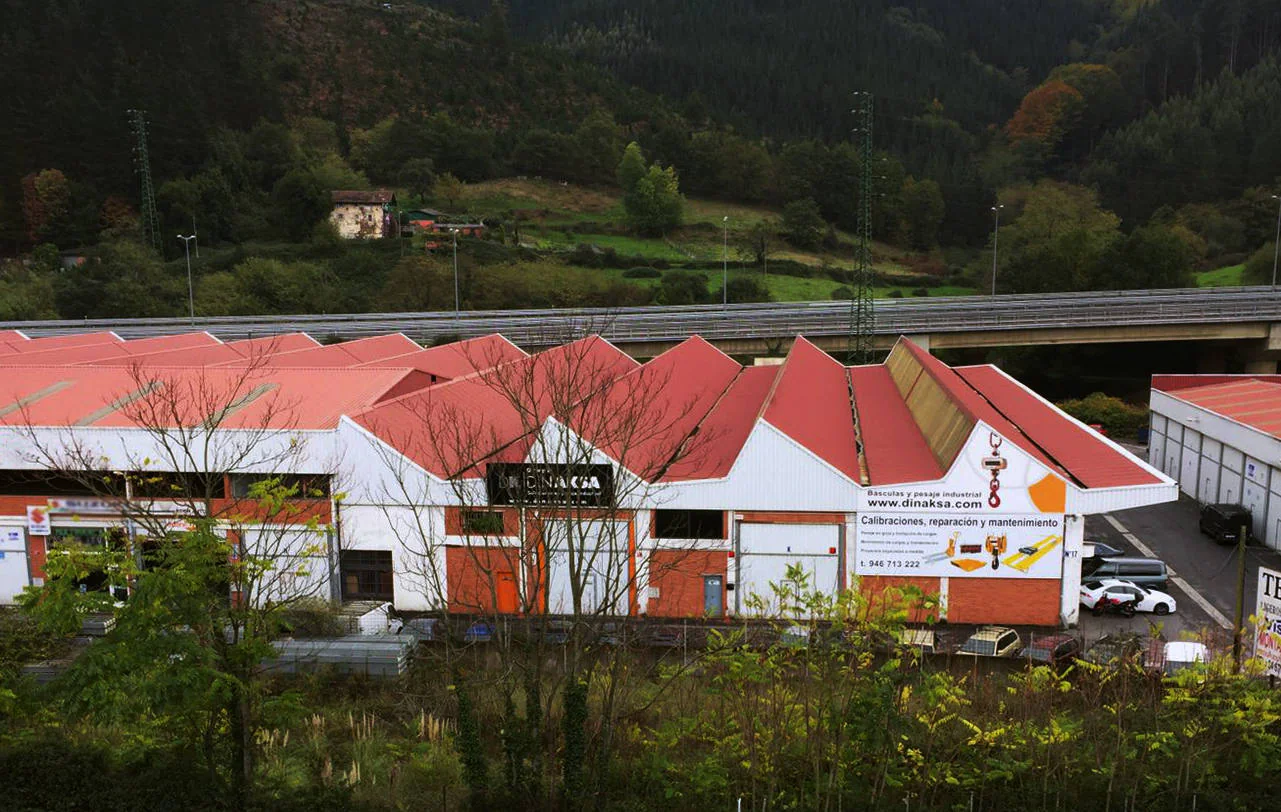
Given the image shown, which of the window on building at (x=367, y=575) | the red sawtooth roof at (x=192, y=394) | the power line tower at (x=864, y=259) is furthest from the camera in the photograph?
the power line tower at (x=864, y=259)

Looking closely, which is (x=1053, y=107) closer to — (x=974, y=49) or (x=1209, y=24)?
(x=1209, y=24)

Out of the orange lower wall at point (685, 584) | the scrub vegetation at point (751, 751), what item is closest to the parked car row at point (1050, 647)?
the scrub vegetation at point (751, 751)

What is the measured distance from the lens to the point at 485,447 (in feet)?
74.7

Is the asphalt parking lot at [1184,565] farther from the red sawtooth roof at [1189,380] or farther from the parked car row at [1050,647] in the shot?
the red sawtooth roof at [1189,380]

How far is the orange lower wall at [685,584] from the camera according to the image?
22031mm

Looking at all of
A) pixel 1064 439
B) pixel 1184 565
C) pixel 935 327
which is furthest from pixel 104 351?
pixel 1184 565

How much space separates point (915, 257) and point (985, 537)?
70.1 meters

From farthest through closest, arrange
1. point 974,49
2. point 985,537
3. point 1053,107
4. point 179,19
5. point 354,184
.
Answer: point 974,49 < point 1053,107 < point 179,19 < point 354,184 < point 985,537

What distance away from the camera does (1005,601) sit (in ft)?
70.8

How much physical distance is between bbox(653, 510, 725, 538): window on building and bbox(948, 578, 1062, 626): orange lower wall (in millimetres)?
5389

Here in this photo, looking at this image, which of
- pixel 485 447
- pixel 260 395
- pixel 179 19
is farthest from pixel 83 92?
pixel 485 447

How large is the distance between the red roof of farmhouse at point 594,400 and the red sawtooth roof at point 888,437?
8 centimetres

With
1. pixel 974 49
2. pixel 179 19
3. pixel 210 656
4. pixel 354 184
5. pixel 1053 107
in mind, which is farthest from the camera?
pixel 974 49

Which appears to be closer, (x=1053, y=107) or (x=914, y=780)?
(x=914, y=780)
